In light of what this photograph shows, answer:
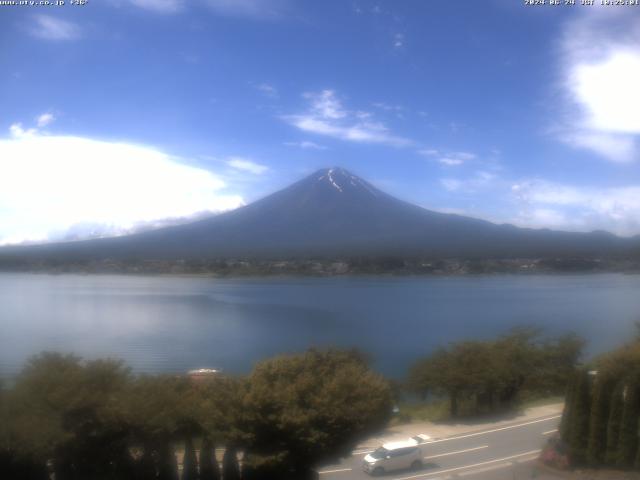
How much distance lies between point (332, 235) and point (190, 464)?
2170 inches

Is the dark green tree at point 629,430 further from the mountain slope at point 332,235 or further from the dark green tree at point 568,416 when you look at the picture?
the mountain slope at point 332,235

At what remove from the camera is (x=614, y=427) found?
5.30m

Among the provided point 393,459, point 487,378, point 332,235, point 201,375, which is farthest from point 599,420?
point 332,235

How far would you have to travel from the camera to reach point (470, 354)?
34.4 feet

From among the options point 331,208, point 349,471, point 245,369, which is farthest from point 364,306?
point 331,208

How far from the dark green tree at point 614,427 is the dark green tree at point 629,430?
3 centimetres

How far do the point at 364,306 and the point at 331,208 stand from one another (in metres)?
33.9

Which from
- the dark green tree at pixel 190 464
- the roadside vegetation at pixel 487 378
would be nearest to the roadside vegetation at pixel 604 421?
the dark green tree at pixel 190 464

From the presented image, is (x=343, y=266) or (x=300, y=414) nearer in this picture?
(x=300, y=414)

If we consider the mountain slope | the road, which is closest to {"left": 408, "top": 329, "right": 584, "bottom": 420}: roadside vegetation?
the road

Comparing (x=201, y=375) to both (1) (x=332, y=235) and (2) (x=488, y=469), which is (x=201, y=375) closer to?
(2) (x=488, y=469)

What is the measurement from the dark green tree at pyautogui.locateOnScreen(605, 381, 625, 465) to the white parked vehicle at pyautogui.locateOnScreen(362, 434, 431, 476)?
5.71ft

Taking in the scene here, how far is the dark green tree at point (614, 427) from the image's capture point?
17.3 ft

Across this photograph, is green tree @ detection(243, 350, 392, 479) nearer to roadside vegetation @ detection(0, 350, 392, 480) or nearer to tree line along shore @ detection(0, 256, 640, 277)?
roadside vegetation @ detection(0, 350, 392, 480)
